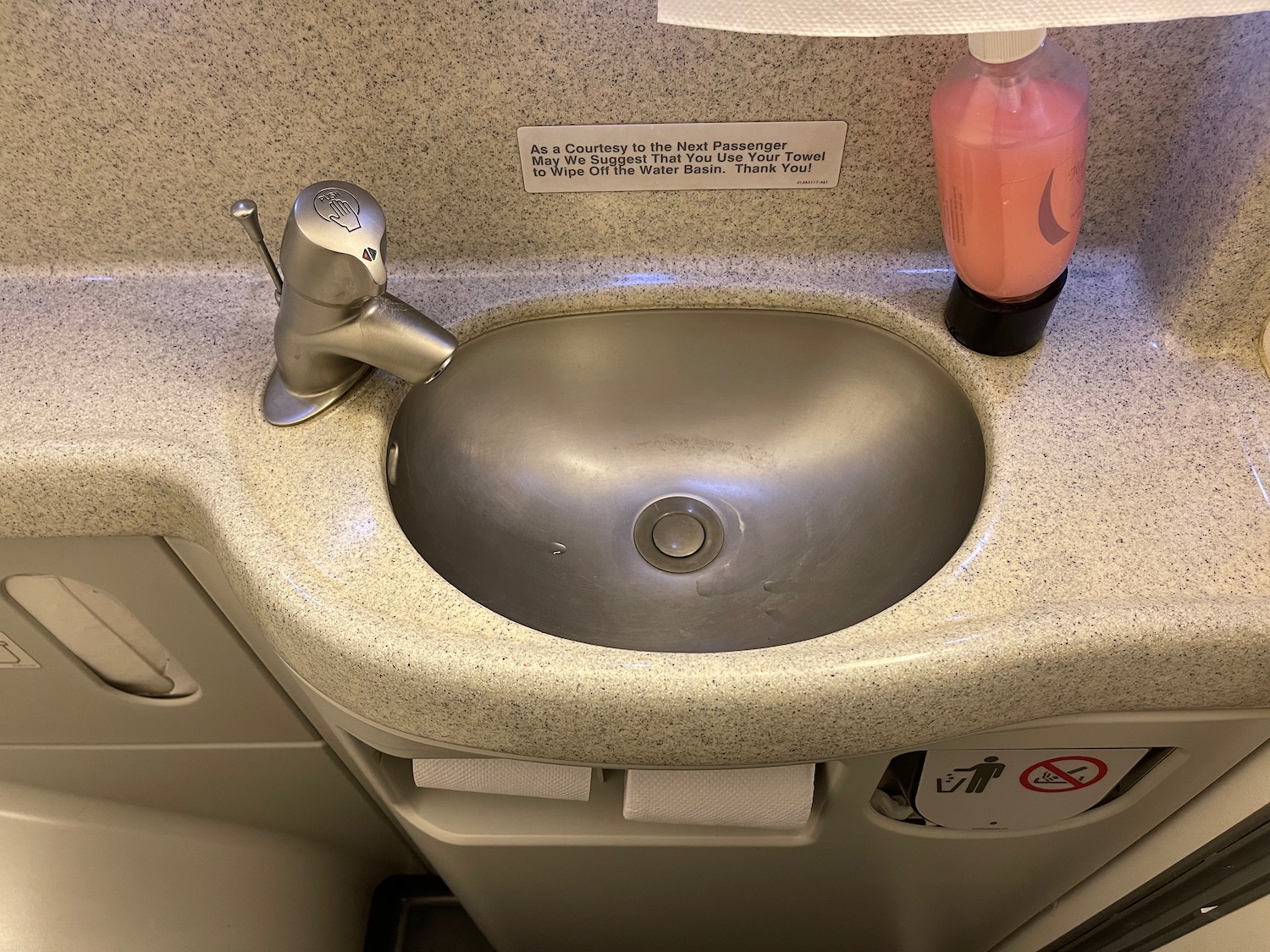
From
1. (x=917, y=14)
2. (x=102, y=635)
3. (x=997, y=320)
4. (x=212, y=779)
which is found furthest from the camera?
(x=212, y=779)

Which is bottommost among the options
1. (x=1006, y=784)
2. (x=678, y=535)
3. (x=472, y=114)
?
A: (x=1006, y=784)

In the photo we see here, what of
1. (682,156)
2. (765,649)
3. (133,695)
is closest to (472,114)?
(682,156)

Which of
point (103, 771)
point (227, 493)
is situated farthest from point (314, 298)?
point (103, 771)

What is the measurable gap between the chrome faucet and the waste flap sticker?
417 millimetres

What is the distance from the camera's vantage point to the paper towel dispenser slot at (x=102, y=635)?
624 millimetres

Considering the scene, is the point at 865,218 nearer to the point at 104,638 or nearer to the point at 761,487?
the point at 761,487

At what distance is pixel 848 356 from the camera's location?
640mm

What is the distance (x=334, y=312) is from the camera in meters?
0.50

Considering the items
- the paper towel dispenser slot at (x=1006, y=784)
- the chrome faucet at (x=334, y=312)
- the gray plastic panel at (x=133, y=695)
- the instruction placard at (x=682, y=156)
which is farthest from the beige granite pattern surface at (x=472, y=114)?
the paper towel dispenser slot at (x=1006, y=784)

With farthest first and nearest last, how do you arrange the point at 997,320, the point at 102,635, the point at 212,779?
the point at 212,779, the point at 102,635, the point at 997,320

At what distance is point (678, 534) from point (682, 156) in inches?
10.7

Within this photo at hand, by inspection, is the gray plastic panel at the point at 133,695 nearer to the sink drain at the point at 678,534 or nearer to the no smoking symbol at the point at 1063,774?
the sink drain at the point at 678,534

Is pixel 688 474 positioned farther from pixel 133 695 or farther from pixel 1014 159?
pixel 133 695

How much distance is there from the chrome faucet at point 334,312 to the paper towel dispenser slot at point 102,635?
227 mm
